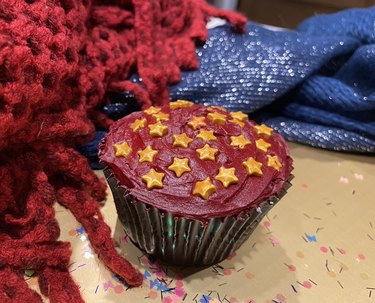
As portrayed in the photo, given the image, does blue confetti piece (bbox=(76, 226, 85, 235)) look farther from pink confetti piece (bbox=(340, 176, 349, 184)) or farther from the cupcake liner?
pink confetti piece (bbox=(340, 176, 349, 184))

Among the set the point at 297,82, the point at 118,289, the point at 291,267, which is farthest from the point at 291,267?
the point at 297,82

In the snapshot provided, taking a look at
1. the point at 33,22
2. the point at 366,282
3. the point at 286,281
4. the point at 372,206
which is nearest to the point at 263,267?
the point at 286,281

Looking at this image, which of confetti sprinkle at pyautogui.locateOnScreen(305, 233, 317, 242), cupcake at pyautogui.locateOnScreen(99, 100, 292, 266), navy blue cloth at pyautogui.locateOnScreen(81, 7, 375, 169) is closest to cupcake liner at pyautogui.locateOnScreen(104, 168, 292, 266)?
cupcake at pyautogui.locateOnScreen(99, 100, 292, 266)

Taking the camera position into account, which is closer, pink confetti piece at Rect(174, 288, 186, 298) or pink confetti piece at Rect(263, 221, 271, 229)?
pink confetti piece at Rect(174, 288, 186, 298)

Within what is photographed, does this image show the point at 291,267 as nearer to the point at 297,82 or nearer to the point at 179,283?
the point at 179,283

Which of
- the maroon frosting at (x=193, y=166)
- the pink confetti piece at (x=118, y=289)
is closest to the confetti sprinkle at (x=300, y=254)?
the maroon frosting at (x=193, y=166)

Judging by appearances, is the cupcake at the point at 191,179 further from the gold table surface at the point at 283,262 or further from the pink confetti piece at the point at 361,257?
the pink confetti piece at the point at 361,257

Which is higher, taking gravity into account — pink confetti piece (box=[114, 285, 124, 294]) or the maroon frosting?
the maroon frosting
